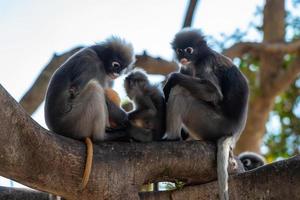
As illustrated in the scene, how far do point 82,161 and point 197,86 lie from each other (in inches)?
54.5

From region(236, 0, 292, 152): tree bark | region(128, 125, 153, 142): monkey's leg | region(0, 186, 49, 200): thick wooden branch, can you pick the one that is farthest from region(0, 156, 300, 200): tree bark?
region(236, 0, 292, 152): tree bark

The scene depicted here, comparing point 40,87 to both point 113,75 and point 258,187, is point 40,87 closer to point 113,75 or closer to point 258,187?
point 113,75

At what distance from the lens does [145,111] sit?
17.6ft

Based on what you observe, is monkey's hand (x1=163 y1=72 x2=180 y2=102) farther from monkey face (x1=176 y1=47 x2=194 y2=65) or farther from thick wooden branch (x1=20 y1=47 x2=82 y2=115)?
thick wooden branch (x1=20 y1=47 x2=82 y2=115)

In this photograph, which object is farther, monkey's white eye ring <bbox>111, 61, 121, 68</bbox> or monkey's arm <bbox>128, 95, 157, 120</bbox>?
monkey's white eye ring <bbox>111, 61, 121, 68</bbox>

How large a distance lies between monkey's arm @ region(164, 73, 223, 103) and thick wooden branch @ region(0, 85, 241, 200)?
475mm

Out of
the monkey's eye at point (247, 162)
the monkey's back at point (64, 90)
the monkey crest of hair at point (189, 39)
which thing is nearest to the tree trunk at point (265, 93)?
the monkey's eye at point (247, 162)

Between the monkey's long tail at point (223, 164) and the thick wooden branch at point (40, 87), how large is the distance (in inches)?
110

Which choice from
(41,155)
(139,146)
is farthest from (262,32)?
(41,155)

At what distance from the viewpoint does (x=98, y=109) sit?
498cm

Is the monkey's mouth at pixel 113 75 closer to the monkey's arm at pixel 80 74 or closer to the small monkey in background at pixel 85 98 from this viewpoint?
the small monkey in background at pixel 85 98

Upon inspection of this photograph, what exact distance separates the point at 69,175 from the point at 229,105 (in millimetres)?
1756

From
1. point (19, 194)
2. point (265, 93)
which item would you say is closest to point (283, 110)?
→ point (265, 93)

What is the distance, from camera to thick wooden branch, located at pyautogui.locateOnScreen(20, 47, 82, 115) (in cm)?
730
